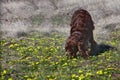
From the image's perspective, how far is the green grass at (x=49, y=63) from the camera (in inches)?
389

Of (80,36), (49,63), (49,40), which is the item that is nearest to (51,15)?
(49,40)

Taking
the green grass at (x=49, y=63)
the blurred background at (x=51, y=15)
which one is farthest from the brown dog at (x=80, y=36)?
the blurred background at (x=51, y=15)

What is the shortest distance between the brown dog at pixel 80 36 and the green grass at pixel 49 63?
12.6 inches

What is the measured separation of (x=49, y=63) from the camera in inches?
462

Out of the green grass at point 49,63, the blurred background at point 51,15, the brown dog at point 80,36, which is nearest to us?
the green grass at point 49,63

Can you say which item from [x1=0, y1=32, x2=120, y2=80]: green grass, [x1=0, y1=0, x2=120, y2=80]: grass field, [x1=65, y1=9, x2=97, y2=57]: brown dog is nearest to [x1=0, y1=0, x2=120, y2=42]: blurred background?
[x1=0, y1=0, x2=120, y2=80]: grass field

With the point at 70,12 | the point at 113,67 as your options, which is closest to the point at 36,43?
the point at 113,67

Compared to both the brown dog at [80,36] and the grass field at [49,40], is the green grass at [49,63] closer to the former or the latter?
the grass field at [49,40]

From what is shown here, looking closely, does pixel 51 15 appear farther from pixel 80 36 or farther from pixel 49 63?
pixel 49 63

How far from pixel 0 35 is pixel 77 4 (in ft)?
24.9

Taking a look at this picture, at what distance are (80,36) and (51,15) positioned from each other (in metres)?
10.2

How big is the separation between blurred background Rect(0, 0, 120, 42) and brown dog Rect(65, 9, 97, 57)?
8.50ft

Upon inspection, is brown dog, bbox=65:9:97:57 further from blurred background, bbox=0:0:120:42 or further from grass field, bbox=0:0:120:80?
blurred background, bbox=0:0:120:42

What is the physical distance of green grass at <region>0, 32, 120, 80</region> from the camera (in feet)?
32.4
